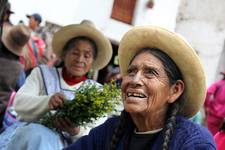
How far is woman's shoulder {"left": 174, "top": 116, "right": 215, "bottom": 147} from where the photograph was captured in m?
2.60

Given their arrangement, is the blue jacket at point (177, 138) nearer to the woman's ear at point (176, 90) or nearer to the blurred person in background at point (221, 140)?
the woman's ear at point (176, 90)

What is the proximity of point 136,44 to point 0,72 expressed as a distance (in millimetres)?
2221

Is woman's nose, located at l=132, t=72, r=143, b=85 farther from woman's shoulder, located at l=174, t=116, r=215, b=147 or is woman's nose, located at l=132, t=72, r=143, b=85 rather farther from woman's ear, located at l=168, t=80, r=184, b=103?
woman's shoulder, located at l=174, t=116, r=215, b=147

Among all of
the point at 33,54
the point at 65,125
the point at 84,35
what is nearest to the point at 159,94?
the point at 65,125

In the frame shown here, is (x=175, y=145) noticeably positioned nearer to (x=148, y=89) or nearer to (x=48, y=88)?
(x=148, y=89)

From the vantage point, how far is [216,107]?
7.74m

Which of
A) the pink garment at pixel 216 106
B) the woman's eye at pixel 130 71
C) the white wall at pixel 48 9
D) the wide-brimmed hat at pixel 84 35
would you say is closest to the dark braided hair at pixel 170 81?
the woman's eye at pixel 130 71

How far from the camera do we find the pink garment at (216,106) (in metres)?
7.64

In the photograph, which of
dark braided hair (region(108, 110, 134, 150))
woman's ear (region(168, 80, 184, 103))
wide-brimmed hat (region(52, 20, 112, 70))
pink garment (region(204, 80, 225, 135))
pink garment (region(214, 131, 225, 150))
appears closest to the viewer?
woman's ear (region(168, 80, 184, 103))

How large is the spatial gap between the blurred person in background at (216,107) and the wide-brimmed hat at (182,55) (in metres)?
4.74

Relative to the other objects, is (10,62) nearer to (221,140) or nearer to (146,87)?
(221,140)

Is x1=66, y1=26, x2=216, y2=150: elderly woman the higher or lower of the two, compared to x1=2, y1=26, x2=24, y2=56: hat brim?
higher

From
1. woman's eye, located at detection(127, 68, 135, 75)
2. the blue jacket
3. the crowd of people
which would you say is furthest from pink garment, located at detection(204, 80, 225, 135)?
woman's eye, located at detection(127, 68, 135, 75)

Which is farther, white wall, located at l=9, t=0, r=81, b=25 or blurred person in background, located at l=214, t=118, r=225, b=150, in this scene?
white wall, located at l=9, t=0, r=81, b=25
